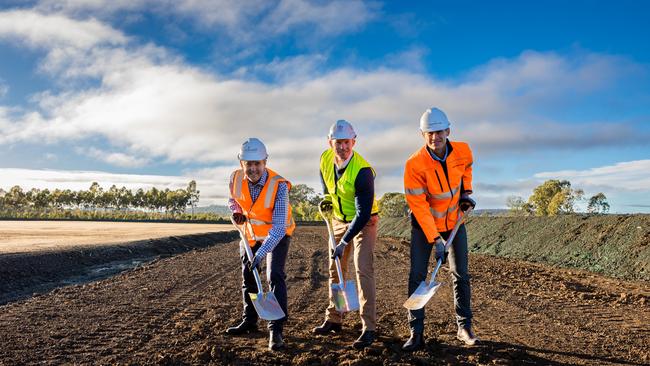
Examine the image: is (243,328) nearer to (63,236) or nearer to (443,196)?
(443,196)

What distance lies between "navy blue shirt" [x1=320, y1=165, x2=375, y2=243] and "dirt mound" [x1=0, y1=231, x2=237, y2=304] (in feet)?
23.9

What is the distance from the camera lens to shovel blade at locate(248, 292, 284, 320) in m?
5.22

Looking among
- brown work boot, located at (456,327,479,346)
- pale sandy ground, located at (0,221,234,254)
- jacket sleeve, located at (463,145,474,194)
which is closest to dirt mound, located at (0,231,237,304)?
pale sandy ground, located at (0,221,234,254)

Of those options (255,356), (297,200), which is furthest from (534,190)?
(255,356)

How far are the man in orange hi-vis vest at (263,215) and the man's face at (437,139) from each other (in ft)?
5.54

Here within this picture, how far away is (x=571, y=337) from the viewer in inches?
234

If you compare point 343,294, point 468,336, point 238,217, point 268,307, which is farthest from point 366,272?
point 238,217

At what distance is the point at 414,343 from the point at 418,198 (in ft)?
4.99

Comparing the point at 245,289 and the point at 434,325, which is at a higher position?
the point at 245,289

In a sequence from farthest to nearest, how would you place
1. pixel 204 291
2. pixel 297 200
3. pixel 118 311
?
pixel 297 200
pixel 204 291
pixel 118 311

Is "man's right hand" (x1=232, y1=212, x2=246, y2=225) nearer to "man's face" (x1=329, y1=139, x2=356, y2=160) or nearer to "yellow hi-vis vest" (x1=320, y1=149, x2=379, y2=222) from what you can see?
"yellow hi-vis vest" (x1=320, y1=149, x2=379, y2=222)

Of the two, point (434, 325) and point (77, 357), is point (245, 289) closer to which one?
point (77, 357)

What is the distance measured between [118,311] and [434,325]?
4652 mm

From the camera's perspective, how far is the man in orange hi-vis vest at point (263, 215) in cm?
535
